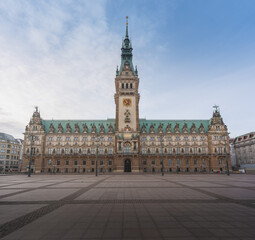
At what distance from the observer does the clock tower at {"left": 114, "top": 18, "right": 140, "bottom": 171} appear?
7869 cm

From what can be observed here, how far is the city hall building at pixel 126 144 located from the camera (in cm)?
8025

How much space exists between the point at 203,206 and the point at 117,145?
66.3 meters

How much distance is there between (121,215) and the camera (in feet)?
35.8

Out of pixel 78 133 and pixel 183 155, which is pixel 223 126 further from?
pixel 78 133

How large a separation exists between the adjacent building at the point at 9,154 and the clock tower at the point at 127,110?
244 ft

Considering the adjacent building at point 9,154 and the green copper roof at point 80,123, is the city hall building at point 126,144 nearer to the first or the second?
the green copper roof at point 80,123

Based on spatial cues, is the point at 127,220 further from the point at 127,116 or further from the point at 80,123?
the point at 80,123

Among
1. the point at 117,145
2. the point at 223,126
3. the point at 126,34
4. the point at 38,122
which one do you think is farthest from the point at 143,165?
the point at 126,34

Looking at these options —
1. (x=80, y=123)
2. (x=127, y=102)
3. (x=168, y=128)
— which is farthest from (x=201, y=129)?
(x=80, y=123)

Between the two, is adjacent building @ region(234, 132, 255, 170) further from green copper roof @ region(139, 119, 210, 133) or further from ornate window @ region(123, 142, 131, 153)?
ornate window @ region(123, 142, 131, 153)

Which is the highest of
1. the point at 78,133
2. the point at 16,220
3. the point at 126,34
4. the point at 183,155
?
the point at 126,34

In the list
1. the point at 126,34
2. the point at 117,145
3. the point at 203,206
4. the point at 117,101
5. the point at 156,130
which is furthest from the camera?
the point at 126,34

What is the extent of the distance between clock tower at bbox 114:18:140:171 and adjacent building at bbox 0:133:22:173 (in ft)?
244

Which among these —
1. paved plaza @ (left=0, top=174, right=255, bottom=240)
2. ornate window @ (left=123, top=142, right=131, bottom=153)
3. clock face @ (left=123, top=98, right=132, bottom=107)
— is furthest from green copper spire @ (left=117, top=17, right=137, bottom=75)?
paved plaza @ (left=0, top=174, right=255, bottom=240)
